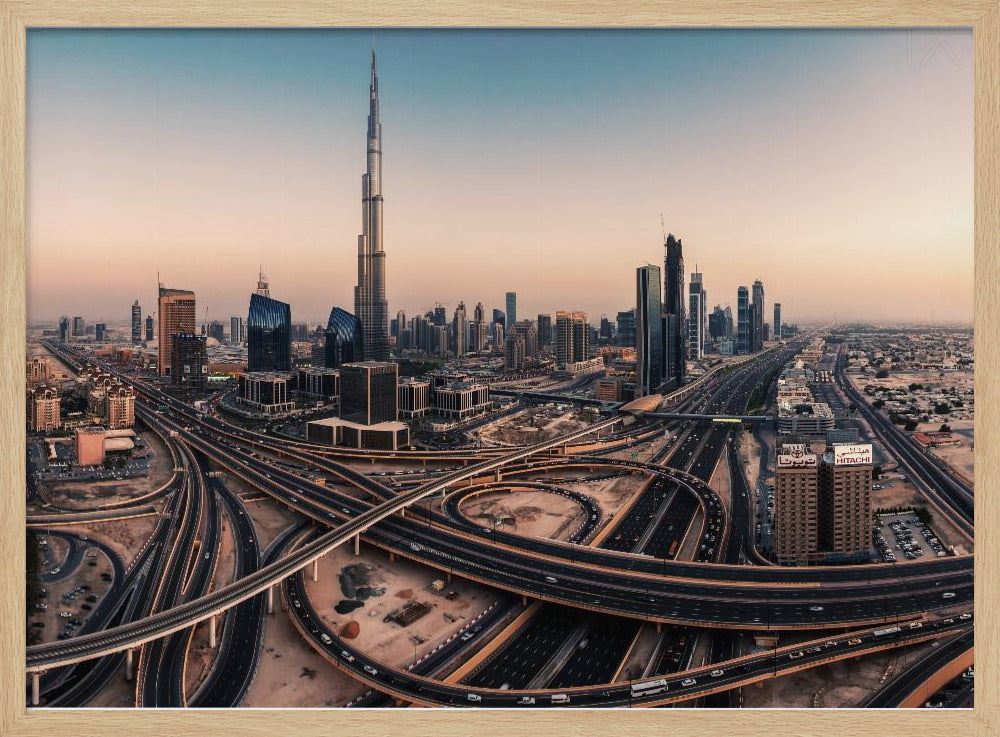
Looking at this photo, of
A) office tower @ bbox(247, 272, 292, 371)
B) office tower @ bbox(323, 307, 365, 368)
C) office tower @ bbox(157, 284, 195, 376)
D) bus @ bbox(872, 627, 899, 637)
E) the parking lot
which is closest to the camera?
bus @ bbox(872, 627, 899, 637)

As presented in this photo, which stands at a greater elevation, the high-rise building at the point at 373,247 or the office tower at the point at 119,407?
the high-rise building at the point at 373,247

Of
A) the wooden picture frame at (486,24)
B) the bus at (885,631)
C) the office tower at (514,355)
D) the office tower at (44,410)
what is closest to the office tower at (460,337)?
the office tower at (514,355)

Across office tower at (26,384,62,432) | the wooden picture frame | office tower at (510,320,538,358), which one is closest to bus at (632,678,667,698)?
the wooden picture frame

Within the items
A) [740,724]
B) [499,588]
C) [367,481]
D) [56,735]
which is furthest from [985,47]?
[367,481]

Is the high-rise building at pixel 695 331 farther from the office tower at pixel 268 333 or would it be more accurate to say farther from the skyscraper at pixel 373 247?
the office tower at pixel 268 333

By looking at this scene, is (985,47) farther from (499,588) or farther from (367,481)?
(367,481)

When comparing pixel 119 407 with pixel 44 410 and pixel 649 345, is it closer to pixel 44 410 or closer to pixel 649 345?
pixel 44 410

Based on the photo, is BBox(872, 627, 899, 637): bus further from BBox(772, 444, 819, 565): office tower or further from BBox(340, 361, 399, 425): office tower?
BBox(340, 361, 399, 425): office tower
